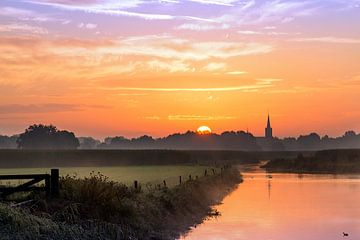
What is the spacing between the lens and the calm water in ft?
96.5

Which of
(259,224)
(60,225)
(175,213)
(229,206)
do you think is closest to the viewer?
(60,225)

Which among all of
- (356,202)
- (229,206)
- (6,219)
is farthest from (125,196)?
(356,202)

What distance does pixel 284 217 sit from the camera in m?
37.2

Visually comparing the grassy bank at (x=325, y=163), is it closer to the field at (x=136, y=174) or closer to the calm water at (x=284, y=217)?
the field at (x=136, y=174)

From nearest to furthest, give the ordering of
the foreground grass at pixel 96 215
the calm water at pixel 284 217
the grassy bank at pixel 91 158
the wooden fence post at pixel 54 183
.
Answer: the foreground grass at pixel 96 215 < the wooden fence post at pixel 54 183 < the calm water at pixel 284 217 < the grassy bank at pixel 91 158

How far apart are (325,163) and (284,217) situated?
302ft

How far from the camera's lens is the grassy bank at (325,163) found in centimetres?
12026

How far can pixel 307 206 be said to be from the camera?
45.0m

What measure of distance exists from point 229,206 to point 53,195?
23918mm

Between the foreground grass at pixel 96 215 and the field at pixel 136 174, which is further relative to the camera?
the field at pixel 136 174

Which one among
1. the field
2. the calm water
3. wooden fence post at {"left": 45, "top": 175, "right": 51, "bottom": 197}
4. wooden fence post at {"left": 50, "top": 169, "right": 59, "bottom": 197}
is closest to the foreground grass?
wooden fence post at {"left": 50, "top": 169, "right": 59, "bottom": 197}

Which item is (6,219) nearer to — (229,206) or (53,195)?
(53,195)

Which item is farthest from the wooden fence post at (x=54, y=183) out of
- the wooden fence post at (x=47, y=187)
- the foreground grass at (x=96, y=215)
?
the foreground grass at (x=96, y=215)

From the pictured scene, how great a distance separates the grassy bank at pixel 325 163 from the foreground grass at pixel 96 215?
94353mm
